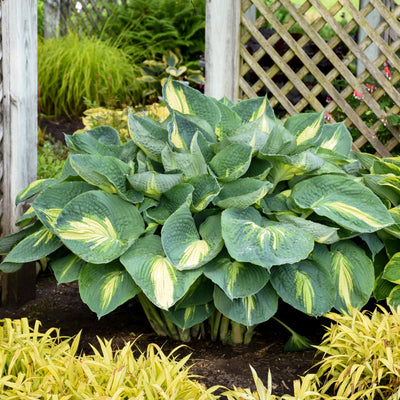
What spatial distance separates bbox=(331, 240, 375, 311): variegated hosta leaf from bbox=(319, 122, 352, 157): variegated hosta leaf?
59 cm

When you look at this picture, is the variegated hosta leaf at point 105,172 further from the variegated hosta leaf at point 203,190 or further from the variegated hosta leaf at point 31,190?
the variegated hosta leaf at point 31,190

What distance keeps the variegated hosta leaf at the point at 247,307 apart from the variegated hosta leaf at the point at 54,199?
694mm

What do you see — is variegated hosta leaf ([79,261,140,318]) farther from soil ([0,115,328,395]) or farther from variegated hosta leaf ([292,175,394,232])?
variegated hosta leaf ([292,175,394,232])

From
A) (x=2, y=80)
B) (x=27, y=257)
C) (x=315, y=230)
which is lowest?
(x=315, y=230)

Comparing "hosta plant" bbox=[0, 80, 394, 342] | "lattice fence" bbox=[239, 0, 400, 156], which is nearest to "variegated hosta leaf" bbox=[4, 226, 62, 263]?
"hosta plant" bbox=[0, 80, 394, 342]

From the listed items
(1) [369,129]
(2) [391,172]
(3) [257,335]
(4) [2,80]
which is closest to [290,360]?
(3) [257,335]

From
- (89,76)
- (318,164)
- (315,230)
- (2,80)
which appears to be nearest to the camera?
(315,230)

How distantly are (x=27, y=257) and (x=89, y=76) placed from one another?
14.4 ft

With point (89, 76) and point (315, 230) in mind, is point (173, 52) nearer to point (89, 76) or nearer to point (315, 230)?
point (89, 76)

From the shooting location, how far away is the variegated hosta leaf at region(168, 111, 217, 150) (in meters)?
2.45

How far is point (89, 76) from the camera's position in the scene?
6.50m

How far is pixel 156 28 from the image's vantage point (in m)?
7.78

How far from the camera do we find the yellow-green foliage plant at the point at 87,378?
5.70 ft

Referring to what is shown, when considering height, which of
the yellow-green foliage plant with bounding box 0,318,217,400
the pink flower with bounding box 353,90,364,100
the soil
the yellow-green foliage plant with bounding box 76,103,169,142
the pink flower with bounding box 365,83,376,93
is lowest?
the soil
